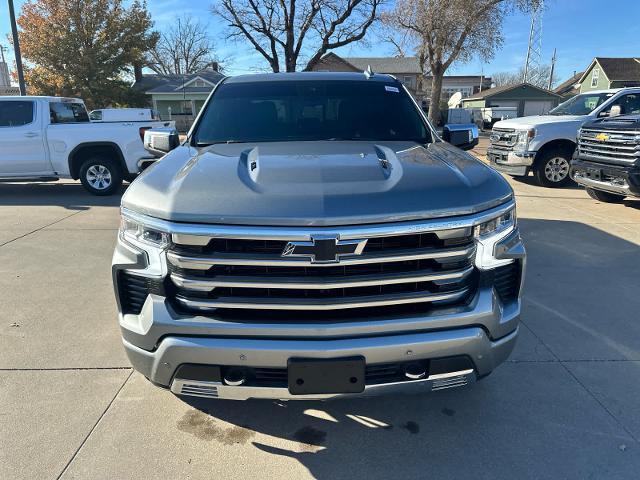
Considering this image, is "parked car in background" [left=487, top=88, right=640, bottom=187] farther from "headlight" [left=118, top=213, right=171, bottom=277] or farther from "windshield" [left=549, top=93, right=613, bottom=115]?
"headlight" [left=118, top=213, right=171, bottom=277]

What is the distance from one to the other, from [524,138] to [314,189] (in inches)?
368

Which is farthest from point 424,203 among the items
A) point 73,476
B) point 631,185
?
point 631,185

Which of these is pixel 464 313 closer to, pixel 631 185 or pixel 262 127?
pixel 262 127

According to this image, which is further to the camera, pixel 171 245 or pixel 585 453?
pixel 585 453

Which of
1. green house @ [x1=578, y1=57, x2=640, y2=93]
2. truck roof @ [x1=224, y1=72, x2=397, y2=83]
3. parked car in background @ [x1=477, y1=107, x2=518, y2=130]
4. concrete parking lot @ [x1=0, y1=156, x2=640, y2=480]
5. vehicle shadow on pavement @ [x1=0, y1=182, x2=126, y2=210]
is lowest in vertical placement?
concrete parking lot @ [x1=0, y1=156, x2=640, y2=480]

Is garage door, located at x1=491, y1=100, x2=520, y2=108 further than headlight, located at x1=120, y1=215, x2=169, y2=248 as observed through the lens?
Yes

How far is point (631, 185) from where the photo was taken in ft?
23.0

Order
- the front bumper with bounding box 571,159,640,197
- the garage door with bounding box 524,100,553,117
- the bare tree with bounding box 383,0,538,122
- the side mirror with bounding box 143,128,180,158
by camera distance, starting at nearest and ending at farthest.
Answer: the side mirror with bounding box 143,128,180,158 < the front bumper with bounding box 571,159,640,197 < the bare tree with bounding box 383,0,538,122 < the garage door with bounding box 524,100,553,117

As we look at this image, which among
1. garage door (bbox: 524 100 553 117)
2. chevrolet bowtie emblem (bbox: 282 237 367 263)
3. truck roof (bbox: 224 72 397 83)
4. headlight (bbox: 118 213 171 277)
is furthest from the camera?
garage door (bbox: 524 100 553 117)

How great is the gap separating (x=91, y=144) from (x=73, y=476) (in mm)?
8220

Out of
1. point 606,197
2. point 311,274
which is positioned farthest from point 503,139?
point 311,274

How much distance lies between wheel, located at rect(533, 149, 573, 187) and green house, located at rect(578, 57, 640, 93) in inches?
1939

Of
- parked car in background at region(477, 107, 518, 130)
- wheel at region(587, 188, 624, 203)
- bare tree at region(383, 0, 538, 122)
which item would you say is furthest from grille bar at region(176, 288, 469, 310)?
parked car in background at region(477, 107, 518, 130)

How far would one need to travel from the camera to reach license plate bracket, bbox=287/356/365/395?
77.4 inches
